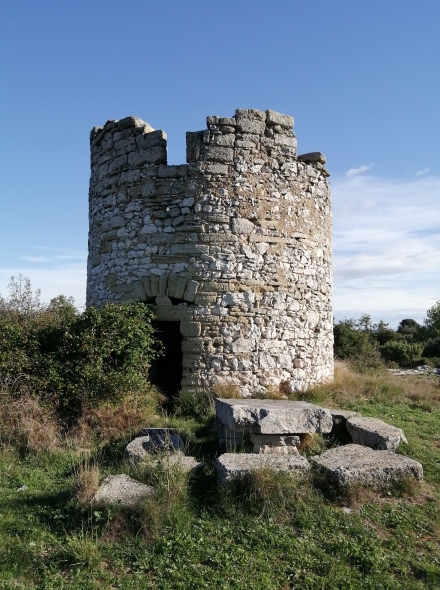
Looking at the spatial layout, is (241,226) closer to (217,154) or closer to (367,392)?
(217,154)

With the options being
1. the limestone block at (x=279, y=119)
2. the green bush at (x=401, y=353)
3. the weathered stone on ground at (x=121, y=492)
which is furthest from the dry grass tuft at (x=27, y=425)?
the green bush at (x=401, y=353)

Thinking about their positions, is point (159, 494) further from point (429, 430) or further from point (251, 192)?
point (251, 192)

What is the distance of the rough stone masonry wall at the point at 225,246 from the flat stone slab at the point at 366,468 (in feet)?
10.5

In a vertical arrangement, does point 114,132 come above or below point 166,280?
above

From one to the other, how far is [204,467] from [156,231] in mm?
4700

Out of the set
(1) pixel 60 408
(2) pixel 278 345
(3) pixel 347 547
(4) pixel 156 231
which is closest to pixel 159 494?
(3) pixel 347 547

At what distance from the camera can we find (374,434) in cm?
638

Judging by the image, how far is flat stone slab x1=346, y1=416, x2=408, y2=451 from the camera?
6262mm

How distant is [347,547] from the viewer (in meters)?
4.19

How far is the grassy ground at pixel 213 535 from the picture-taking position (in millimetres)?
3799

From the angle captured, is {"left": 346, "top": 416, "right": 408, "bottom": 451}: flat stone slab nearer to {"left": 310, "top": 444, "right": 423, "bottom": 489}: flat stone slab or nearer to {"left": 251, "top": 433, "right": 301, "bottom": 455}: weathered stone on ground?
{"left": 310, "top": 444, "right": 423, "bottom": 489}: flat stone slab

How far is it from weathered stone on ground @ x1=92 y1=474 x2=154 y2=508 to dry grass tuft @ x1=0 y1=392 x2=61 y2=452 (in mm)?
1762

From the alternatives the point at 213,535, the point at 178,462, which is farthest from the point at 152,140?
the point at 213,535

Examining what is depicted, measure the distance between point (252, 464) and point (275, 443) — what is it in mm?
1061
